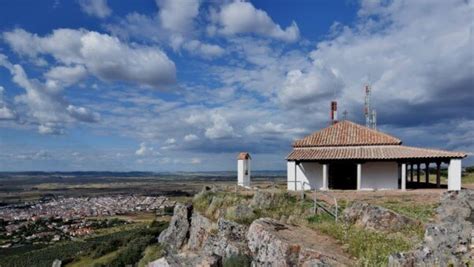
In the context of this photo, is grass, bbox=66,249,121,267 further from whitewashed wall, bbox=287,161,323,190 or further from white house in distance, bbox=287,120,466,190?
white house in distance, bbox=287,120,466,190

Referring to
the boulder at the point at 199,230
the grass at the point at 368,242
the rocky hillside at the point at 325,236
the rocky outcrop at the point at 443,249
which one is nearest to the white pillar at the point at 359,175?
the rocky hillside at the point at 325,236

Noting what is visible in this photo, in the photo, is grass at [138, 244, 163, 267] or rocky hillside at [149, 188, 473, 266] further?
grass at [138, 244, 163, 267]

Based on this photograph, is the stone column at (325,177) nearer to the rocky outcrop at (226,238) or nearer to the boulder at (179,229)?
the boulder at (179,229)

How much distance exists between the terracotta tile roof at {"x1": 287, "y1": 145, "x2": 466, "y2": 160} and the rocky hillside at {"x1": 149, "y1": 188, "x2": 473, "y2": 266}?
22.5 feet

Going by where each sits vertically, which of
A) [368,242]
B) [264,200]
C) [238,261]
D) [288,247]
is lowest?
[238,261]

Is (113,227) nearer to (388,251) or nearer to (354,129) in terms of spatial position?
(354,129)

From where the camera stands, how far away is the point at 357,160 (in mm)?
24422

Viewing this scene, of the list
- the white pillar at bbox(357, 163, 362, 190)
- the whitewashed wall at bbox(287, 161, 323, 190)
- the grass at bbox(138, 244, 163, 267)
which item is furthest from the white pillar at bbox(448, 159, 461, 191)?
the grass at bbox(138, 244, 163, 267)

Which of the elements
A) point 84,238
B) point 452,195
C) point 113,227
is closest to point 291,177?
point 452,195

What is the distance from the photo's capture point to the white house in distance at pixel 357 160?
Answer: 23.5 m

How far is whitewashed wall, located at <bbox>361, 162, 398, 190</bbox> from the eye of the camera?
2495cm

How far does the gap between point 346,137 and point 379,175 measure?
11.2 ft

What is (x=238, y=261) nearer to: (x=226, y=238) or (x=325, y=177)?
(x=226, y=238)

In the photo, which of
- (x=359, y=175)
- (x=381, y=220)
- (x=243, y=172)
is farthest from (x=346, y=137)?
(x=381, y=220)
